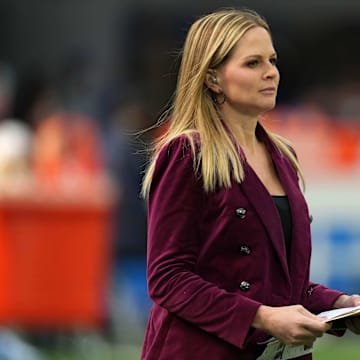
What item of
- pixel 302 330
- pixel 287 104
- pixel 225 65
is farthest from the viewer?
pixel 287 104

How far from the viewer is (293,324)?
4.09 m

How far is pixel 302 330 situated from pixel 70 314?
298 inches

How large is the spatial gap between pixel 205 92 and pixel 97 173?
8.61 m

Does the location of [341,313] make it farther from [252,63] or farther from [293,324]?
[252,63]

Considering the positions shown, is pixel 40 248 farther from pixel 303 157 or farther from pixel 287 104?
pixel 287 104

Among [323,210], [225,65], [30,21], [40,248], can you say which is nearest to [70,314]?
[40,248]

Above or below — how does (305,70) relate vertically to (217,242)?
below

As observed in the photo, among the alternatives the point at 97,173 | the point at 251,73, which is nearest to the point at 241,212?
the point at 251,73

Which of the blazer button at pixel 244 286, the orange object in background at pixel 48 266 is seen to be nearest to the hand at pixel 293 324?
the blazer button at pixel 244 286

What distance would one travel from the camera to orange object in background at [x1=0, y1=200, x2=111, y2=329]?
11344 millimetres

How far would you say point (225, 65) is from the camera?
14.5 ft

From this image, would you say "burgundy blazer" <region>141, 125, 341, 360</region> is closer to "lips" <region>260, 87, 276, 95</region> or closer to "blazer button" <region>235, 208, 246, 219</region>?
"blazer button" <region>235, 208, 246, 219</region>

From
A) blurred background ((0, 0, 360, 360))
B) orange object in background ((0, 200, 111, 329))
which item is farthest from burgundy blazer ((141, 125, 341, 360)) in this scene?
A: orange object in background ((0, 200, 111, 329))

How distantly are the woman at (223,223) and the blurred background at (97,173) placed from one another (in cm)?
350
